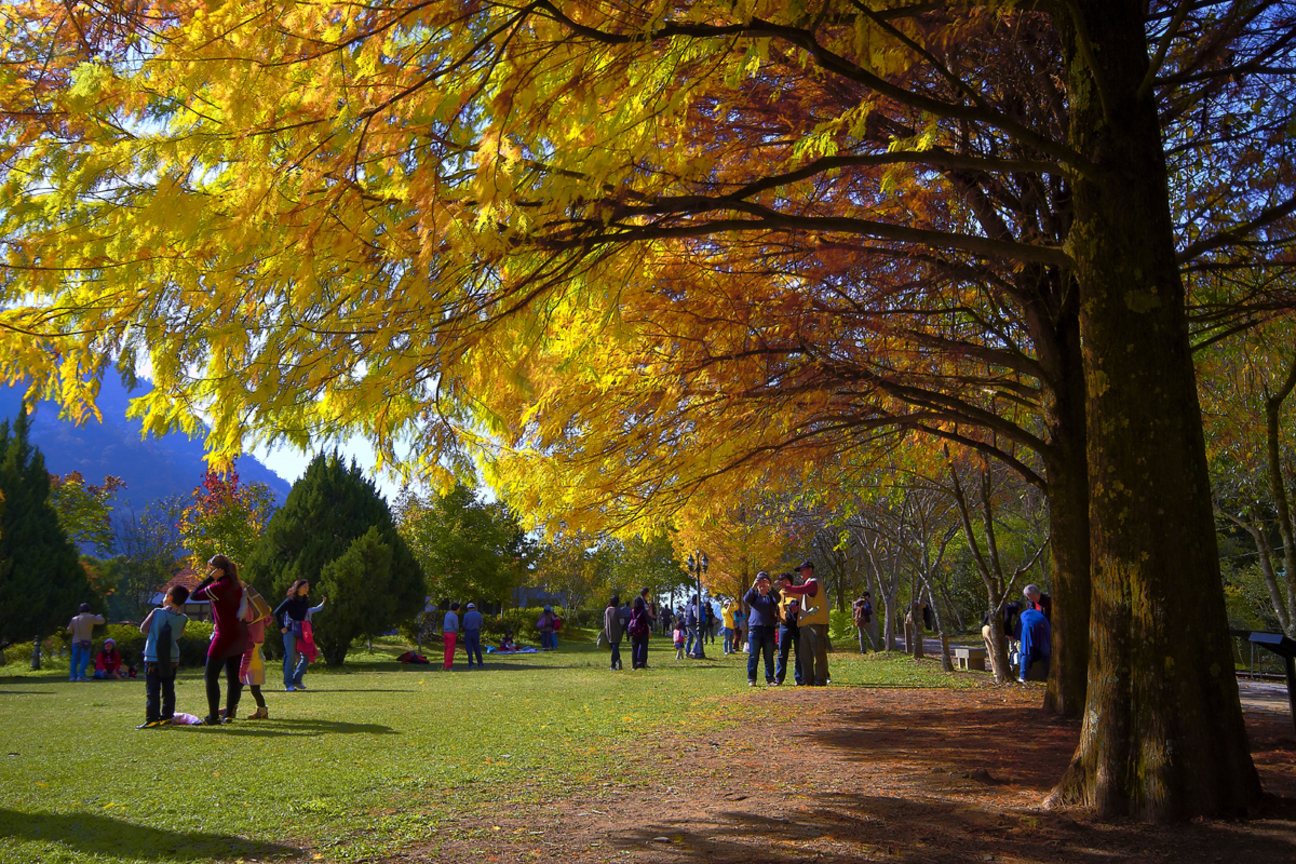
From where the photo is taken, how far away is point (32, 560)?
24.0 metres

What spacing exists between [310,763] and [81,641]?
14.5m

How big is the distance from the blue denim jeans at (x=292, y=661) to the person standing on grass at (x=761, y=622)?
7.43 meters

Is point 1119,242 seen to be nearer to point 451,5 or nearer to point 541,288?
point 541,288

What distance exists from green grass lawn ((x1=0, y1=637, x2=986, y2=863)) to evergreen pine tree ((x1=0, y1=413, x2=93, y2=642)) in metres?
11.2


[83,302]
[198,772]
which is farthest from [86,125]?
[198,772]

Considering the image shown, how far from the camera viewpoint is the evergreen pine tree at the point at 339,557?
23141 millimetres

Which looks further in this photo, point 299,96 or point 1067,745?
point 1067,745

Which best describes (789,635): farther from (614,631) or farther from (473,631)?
(473,631)

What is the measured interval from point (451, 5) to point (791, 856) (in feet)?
14.6

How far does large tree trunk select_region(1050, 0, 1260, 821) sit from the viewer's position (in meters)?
4.51

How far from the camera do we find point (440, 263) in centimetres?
495

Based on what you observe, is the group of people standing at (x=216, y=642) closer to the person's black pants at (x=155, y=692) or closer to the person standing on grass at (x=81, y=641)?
the person's black pants at (x=155, y=692)

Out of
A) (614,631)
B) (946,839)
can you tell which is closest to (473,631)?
(614,631)

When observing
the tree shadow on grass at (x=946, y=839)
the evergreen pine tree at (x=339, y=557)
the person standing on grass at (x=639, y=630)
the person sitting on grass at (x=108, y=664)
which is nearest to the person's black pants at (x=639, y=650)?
the person standing on grass at (x=639, y=630)
